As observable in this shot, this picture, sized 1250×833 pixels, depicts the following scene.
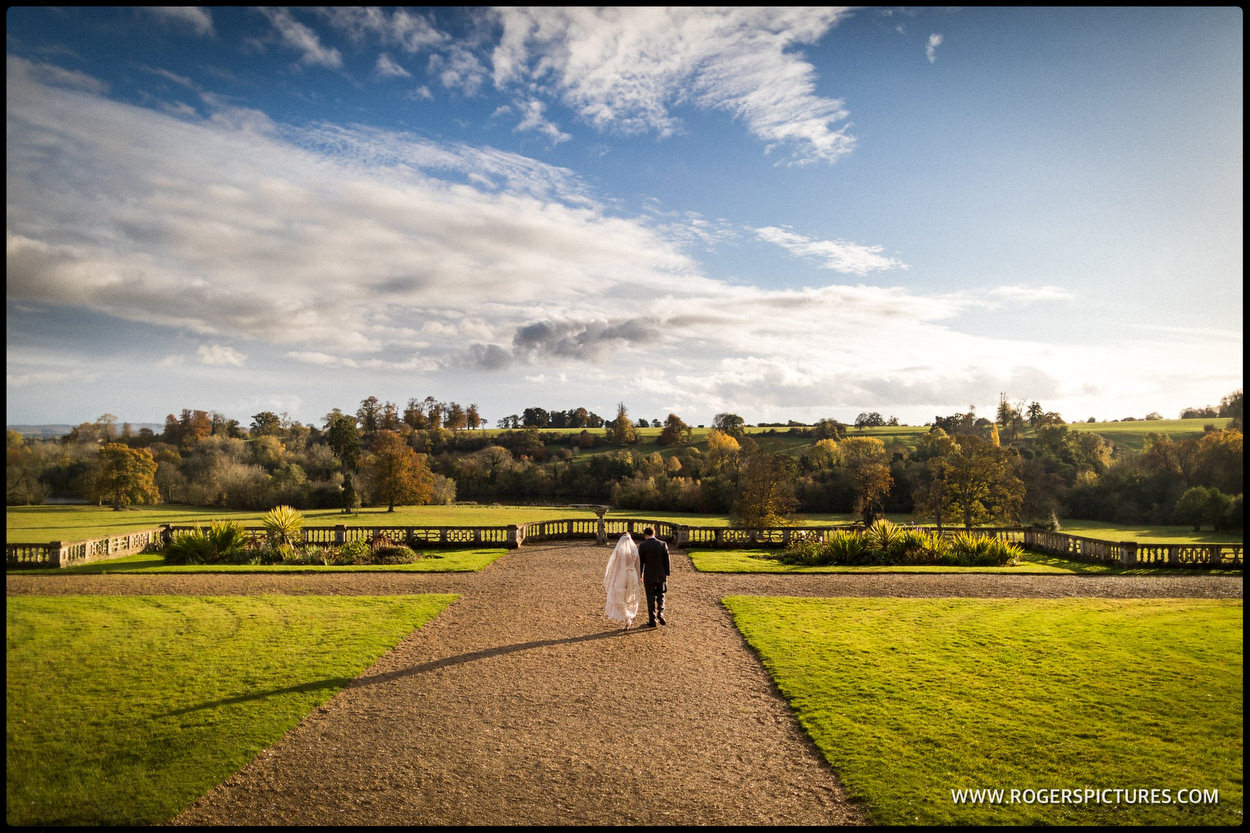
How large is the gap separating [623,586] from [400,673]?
14.7 feet

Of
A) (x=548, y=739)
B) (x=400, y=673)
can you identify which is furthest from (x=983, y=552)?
(x=400, y=673)

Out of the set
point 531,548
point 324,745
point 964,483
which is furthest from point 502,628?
point 964,483

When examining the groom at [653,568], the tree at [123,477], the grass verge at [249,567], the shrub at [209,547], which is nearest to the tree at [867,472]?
the grass verge at [249,567]

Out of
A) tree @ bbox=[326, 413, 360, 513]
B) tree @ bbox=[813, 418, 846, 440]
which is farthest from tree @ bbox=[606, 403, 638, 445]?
tree @ bbox=[326, 413, 360, 513]

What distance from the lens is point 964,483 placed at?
31.9m

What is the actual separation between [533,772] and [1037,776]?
4.99 meters

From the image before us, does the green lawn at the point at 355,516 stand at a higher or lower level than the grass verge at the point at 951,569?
lower

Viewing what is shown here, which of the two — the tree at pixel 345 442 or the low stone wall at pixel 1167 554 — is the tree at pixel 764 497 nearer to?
the low stone wall at pixel 1167 554

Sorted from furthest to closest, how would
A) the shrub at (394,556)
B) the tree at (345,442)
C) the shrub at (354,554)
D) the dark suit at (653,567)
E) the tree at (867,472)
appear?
the tree at (345,442) → the tree at (867,472) → the shrub at (394,556) → the shrub at (354,554) → the dark suit at (653,567)

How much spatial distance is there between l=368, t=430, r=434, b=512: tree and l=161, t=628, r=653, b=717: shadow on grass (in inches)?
1457

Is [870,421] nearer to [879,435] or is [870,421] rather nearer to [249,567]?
[879,435]

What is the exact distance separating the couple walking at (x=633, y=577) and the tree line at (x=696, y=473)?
17.0 metres

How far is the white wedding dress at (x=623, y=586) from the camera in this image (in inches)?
494

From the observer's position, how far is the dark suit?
12.4m
